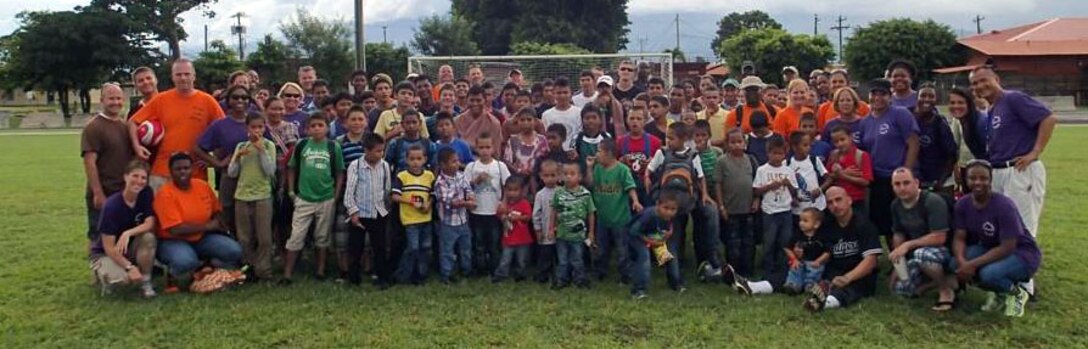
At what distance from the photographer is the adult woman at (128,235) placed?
6156 mm

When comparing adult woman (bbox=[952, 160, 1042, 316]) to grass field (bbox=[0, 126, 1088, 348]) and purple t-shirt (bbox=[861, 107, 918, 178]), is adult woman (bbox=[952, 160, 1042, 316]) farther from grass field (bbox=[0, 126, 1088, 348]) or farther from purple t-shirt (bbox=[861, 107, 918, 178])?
purple t-shirt (bbox=[861, 107, 918, 178])

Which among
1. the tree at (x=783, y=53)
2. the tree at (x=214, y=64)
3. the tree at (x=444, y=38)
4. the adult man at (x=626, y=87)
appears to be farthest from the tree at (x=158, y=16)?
the adult man at (x=626, y=87)

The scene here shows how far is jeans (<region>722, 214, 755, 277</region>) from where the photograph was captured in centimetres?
689

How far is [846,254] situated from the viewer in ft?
20.1

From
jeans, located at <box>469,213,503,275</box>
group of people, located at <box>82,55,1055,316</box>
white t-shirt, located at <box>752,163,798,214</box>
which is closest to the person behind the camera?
group of people, located at <box>82,55,1055,316</box>

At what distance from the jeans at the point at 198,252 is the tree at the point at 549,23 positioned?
4687cm

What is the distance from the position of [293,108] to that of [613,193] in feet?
9.81

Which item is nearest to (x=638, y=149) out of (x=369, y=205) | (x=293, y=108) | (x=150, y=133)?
(x=369, y=205)

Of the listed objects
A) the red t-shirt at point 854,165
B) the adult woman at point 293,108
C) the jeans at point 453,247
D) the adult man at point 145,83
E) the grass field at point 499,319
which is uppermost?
the adult man at point 145,83

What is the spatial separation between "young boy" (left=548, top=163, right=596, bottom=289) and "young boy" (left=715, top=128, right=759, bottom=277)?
108cm

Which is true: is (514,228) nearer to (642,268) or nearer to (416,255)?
(416,255)

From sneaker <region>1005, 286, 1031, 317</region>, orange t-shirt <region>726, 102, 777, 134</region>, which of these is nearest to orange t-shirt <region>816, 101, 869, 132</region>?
orange t-shirt <region>726, 102, 777, 134</region>

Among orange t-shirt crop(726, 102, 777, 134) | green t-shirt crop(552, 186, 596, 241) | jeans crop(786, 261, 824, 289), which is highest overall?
orange t-shirt crop(726, 102, 777, 134)

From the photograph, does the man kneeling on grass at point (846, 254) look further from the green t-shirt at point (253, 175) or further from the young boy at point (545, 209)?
the green t-shirt at point (253, 175)
